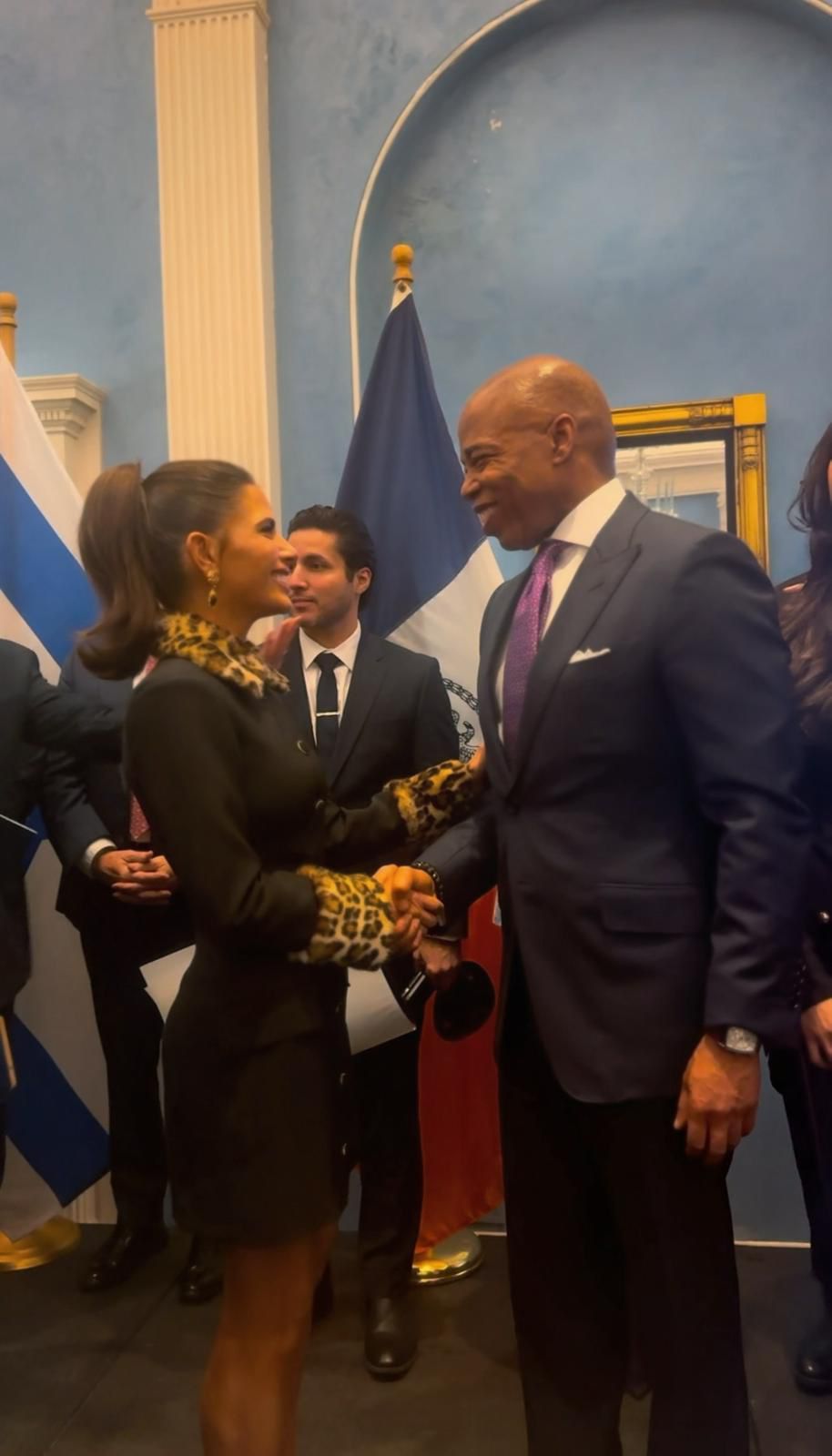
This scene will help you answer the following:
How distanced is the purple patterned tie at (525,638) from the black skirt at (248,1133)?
17.8 inches

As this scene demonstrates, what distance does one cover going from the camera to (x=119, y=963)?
245cm

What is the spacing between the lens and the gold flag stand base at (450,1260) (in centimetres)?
246

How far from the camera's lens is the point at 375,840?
162cm

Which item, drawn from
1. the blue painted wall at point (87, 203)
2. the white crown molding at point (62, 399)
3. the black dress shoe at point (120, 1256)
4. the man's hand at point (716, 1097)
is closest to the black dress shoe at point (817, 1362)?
the man's hand at point (716, 1097)

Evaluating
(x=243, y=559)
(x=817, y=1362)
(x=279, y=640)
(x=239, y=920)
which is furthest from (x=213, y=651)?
(x=817, y=1362)

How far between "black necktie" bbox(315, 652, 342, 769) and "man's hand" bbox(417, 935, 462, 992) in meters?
0.65

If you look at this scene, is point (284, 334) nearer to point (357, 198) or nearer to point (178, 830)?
point (357, 198)

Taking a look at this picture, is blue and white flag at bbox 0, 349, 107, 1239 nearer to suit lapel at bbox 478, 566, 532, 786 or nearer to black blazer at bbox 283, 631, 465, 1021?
black blazer at bbox 283, 631, 465, 1021

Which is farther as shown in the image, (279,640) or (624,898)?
(279,640)

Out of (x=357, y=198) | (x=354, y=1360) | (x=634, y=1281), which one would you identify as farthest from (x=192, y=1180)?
(x=357, y=198)

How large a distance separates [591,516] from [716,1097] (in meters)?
0.70

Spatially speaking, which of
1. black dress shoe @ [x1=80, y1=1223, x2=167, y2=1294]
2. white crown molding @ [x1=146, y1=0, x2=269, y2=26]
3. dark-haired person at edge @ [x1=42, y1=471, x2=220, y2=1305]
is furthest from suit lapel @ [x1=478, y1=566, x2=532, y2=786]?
white crown molding @ [x1=146, y1=0, x2=269, y2=26]

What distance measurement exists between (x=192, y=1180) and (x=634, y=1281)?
54 centimetres

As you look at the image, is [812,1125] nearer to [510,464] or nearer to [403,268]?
[510,464]
